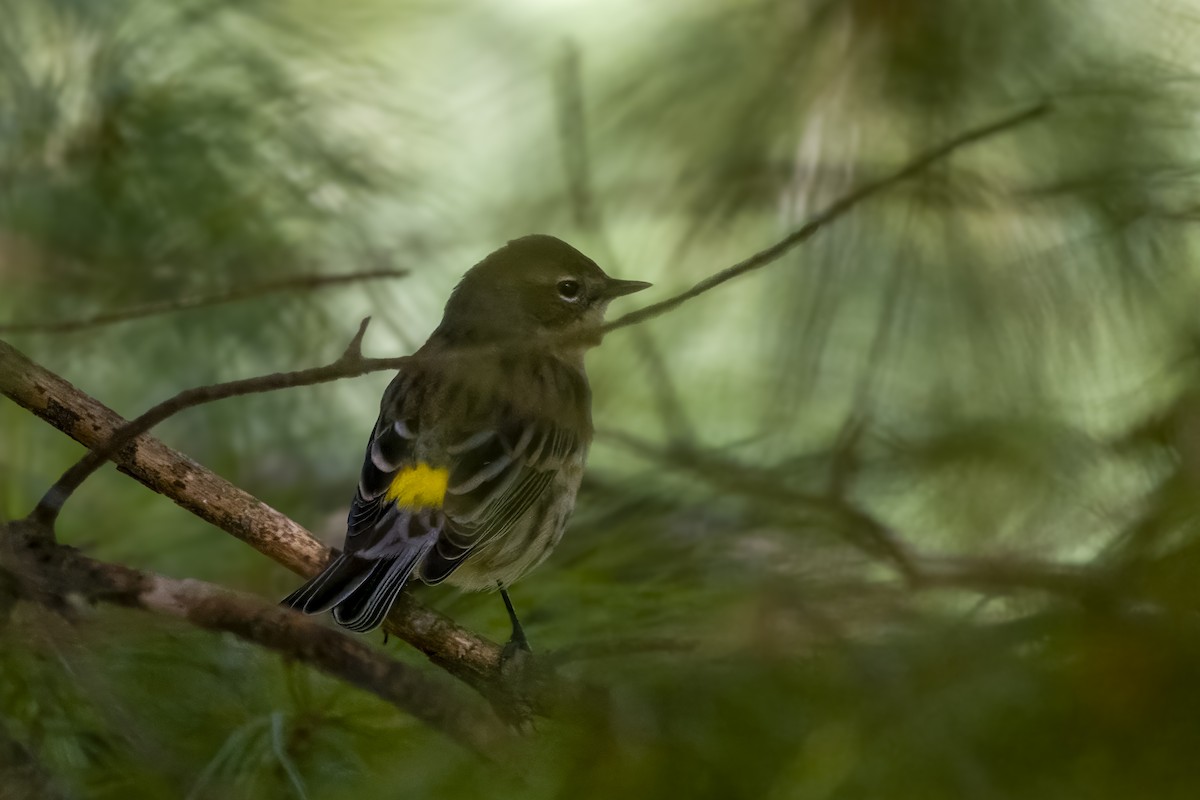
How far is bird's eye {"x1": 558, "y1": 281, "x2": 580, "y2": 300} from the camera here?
216 centimetres

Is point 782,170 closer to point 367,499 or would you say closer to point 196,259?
point 367,499

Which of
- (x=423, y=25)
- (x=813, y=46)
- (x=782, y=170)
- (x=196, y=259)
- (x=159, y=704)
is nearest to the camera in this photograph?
(x=159, y=704)

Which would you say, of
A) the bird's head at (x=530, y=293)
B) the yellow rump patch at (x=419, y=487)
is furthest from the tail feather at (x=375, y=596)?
the bird's head at (x=530, y=293)

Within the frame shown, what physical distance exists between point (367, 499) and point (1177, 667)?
129 cm

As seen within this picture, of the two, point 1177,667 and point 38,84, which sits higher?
point 38,84

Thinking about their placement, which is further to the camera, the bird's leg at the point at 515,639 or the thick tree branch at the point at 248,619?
the bird's leg at the point at 515,639

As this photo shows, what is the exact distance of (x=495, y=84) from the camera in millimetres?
1955

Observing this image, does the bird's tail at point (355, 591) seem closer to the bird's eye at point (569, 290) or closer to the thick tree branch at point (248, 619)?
the thick tree branch at point (248, 619)

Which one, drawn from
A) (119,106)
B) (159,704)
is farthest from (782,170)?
(119,106)

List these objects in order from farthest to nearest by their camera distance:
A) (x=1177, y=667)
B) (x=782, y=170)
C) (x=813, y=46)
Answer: (x=782, y=170) < (x=813, y=46) < (x=1177, y=667)

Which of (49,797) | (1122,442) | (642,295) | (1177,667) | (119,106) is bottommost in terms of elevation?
(49,797)

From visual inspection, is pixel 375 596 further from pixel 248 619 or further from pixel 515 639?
pixel 248 619

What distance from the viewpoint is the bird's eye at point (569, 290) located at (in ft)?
7.09

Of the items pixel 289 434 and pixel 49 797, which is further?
pixel 289 434
